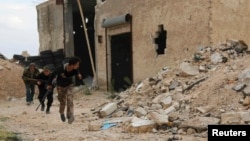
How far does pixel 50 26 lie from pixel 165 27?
10.3m

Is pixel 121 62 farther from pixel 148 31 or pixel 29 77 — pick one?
pixel 29 77

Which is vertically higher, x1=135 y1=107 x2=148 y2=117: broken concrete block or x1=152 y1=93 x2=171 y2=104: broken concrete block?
x1=152 y1=93 x2=171 y2=104: broken concrete block

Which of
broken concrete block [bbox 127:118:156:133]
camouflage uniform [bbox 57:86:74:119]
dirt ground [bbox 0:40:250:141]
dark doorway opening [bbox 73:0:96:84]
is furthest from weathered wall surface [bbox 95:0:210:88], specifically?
dark doorway opening [bbox 73:0:96:84]

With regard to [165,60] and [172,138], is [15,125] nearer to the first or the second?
[172,138]

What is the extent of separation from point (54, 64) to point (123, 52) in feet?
19.8

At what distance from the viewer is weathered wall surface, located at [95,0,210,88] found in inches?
478

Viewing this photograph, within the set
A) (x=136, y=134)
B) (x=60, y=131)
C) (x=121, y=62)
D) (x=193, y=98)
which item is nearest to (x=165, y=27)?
(x=121, y=62)

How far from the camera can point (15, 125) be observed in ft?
31.4

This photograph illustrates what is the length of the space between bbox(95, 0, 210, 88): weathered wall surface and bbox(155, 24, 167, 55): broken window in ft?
0.45

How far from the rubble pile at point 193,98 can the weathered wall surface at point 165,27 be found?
1.33m

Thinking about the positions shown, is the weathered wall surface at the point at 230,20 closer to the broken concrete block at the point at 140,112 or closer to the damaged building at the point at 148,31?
the damaged building at the point at 148,31

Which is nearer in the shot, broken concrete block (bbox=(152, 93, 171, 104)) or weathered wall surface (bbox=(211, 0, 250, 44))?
broken concrete block (bbox=(152, 93, 171, 104))

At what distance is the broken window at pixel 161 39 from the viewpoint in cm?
1377

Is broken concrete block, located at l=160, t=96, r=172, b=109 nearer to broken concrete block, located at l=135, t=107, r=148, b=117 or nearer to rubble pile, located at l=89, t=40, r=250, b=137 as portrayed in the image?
rubble pile, located at l=89, t=40, r=250, b=137
